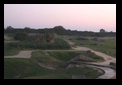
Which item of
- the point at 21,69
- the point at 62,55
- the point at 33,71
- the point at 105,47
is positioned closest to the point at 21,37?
the point at 62,55

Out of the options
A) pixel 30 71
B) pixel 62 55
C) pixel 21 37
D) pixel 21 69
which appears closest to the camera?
pixel 30 71

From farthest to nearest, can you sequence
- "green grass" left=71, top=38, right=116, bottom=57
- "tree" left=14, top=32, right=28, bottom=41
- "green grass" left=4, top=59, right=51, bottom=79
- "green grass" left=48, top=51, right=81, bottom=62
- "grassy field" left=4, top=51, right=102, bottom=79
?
"tree" left=14, top=32, right=28, bottom=41 < "green grass" left=71, top=38, right=116, bottom=57 < "green grass" left=48, top=51, right=81, bottom=62 < "green grass" left=4, top=59, right=51, bottom=79 < "grassy field" left=4, top=51, right=102, bottom=79

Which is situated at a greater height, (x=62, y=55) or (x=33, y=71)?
(x=62, y=55)

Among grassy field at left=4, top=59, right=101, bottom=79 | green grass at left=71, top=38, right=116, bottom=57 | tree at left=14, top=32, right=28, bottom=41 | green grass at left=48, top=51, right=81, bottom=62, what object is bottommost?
grassy field at left=4, top=59, right=101, bottom=79

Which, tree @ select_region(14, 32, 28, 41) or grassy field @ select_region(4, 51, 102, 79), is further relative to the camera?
tree @ select_region(14, 32, 28, 41)

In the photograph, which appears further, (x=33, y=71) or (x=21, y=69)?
(x=21, y=69)

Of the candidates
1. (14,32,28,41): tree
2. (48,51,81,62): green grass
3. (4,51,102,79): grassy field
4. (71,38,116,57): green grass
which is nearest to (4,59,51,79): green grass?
(4,51,102,79): grassy field

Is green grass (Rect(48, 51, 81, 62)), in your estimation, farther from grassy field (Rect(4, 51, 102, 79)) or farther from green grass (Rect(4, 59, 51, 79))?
green grass (Rect(4, 59, 51, 79))

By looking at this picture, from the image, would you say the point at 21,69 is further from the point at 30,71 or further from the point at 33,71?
the point at 33,71

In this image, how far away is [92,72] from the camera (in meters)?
12.1
